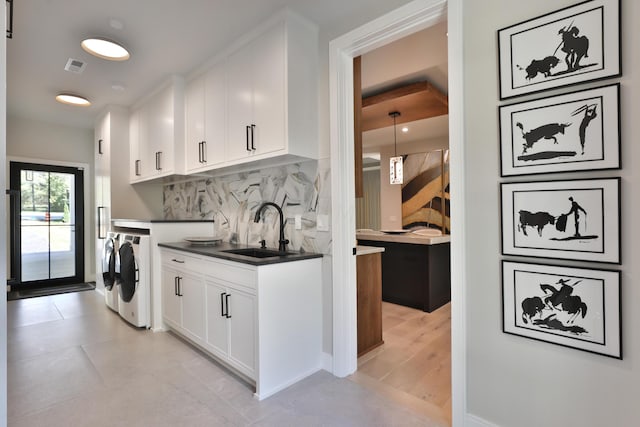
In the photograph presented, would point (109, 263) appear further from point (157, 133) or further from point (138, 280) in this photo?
point (157, 133)

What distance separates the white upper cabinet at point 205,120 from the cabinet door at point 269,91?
1.66 ft

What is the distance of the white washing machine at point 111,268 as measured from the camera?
356 centimetres

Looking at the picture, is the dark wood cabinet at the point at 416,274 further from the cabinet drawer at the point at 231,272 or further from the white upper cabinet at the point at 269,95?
the cabinet drawer at the point at 231,272

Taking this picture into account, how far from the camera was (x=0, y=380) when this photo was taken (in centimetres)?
87

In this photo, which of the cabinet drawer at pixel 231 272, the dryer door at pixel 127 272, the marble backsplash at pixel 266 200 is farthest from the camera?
the dryer door at pixel 127 272

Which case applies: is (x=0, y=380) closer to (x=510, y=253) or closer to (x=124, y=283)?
(x=510, y=253)

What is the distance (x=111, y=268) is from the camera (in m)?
3.62

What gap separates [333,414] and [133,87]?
12.6 ft

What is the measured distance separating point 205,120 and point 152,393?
7.51ft

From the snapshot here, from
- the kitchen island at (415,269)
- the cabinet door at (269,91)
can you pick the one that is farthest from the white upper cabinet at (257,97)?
the kitchen island at (415,269)

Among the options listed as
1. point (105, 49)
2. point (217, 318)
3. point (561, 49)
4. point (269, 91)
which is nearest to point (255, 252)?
point (217, 318)

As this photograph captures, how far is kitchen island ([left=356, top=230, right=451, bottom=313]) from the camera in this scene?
3672 mm

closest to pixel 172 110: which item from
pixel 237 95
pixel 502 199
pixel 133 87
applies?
pixel 133 87

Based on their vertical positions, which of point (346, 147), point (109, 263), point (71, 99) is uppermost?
point (71, 99)
